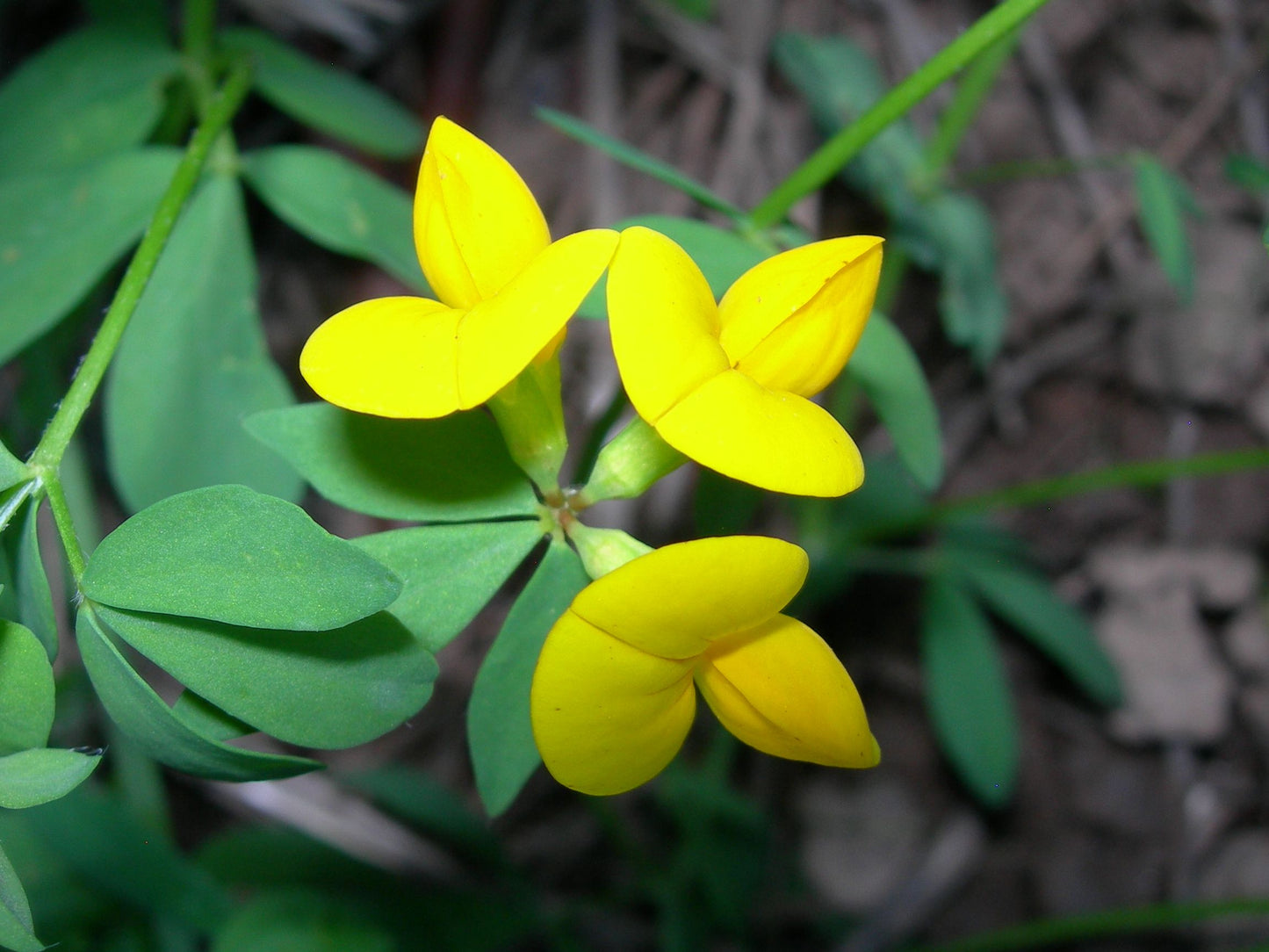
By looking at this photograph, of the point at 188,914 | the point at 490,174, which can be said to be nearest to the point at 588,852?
the point at 188,914

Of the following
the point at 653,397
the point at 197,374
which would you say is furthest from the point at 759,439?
the point at 197,374

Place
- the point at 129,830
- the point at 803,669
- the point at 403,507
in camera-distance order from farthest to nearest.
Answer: the point at 129,830 → the point at 403,507 → the point at 803,669

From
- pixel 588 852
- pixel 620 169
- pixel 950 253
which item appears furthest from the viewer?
pixel 620 169

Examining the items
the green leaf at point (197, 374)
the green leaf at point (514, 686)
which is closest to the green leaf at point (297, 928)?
the green leaf at point (197, 374)

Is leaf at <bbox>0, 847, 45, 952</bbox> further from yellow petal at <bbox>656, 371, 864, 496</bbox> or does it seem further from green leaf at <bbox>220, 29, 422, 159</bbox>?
green leaf at <bbox>220, 29, 422, 159</bbox>

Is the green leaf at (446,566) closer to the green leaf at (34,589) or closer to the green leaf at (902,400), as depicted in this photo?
the green leaf at (34,589)

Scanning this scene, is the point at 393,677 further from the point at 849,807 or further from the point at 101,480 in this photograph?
the point at 849,807

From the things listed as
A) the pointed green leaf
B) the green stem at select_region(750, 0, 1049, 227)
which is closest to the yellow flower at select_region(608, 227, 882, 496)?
the pointed green leaf

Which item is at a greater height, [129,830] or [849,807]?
[129,830]
